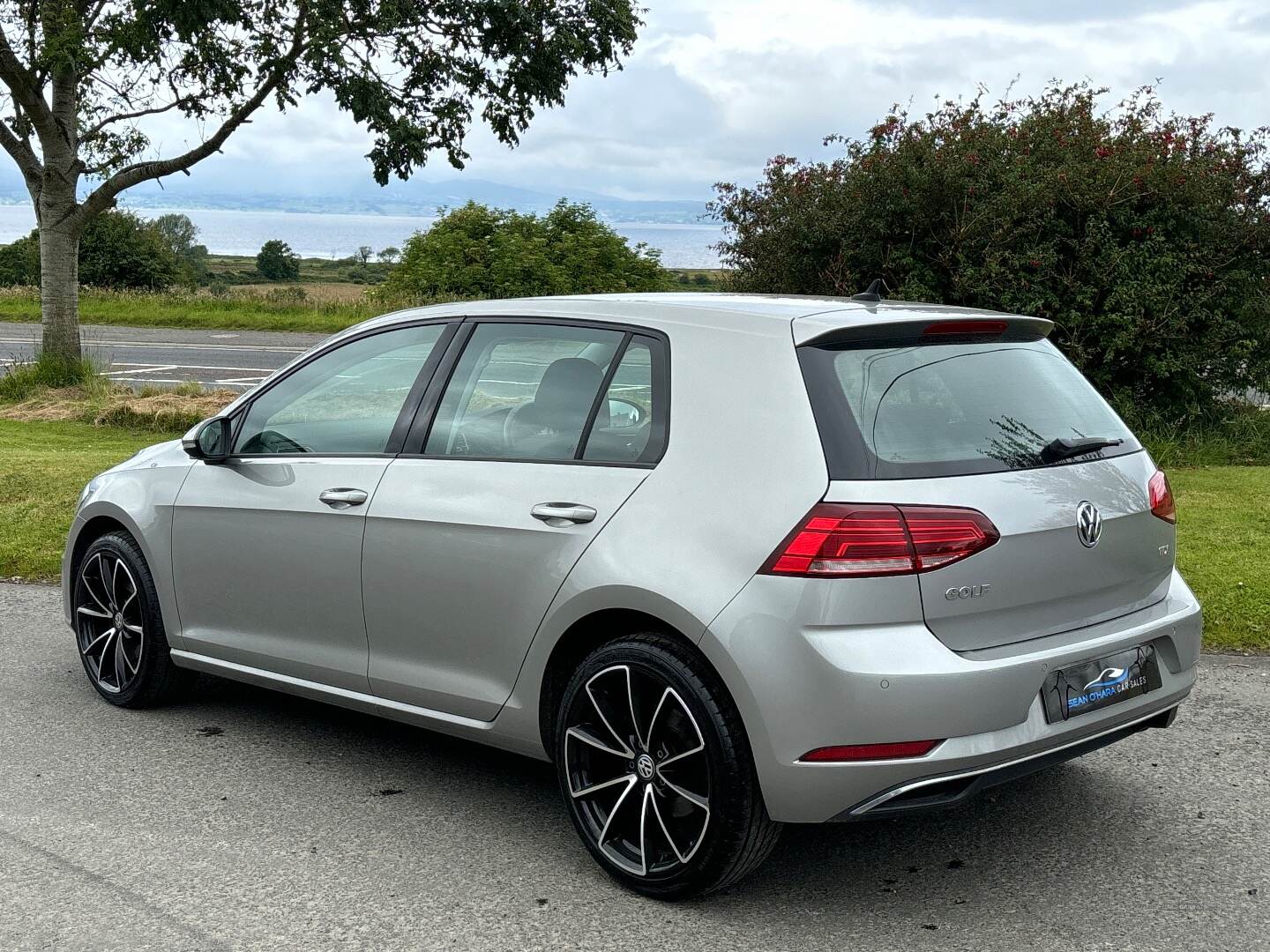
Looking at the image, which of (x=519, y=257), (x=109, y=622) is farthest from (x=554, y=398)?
(x=519, y=257)

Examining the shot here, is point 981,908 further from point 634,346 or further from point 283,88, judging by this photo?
point 283,88

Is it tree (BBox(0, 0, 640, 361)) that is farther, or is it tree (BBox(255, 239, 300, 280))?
tree (BBox(255, 239, 300, 280))

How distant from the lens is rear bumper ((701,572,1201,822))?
339 centimetres

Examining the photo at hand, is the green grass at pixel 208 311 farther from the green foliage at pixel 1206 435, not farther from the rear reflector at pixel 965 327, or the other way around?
the rear reflector at pixel 965 327

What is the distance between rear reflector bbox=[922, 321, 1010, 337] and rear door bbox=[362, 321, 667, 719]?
0.78 metres

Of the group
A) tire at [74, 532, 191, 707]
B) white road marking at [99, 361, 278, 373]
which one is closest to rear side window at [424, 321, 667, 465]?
tire at [74, 532, 191, 707]

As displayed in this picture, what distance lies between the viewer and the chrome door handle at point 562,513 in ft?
12.8

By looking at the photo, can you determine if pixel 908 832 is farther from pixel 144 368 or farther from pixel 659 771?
pixel 144 368

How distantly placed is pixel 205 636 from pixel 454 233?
2963 centimetres

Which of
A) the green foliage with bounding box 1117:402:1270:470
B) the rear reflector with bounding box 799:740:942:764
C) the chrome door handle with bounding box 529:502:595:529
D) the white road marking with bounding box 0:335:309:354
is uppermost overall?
the chrome door handle with bounding box 529:502:595:529

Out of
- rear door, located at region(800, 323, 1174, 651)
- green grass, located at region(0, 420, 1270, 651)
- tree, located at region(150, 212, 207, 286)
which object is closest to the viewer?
rear door, located at region(800, 323, 1174, 651)

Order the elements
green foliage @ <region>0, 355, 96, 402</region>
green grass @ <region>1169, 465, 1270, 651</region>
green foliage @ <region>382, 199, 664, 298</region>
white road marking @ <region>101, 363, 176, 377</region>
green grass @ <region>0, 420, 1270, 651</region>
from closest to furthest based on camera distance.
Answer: green grass @ <region>1169, 465, 1270, 651</region>
green grass @ <region>0, 420, 1270, 651</region>
green foliage @ <region>0, 355, 96, 402</region>
white road marking @ <region>101, 363, 176, 377</region>
green foliage @ <region>382, 199, 664, 298</region>

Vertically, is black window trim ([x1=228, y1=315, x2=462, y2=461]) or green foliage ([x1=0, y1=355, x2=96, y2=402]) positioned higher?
black window trim ([x1=228, y1=315, x2=462, y2=461])

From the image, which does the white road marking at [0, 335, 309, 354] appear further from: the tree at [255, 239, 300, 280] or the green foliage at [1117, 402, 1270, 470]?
the tree at [255, 239, 300, 280]
